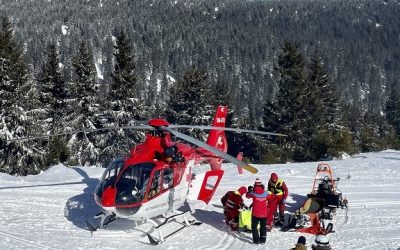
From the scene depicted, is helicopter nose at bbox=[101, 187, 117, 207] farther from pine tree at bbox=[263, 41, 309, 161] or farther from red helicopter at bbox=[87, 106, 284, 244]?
pine tree at bbox=[263, 41, 309, 161]

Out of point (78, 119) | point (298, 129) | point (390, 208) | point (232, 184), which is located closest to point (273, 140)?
point (298, 129)

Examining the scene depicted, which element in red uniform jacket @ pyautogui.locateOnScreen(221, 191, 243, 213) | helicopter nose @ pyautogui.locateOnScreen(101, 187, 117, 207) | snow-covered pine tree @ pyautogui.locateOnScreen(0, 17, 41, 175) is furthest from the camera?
snow-covered pine tree @ pyautogui.locateOnScreen(0, 17, 41, 175)

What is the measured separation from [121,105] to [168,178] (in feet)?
83.0

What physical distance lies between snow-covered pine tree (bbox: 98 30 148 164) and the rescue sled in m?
24.9

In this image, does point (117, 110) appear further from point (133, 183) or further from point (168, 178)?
point (133, 183)

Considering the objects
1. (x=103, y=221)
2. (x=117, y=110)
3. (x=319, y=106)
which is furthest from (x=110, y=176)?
(x=319, y=106)

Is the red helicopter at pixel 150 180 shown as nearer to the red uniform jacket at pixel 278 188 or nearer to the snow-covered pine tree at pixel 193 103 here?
the red uniform jacket at pixel 278 188

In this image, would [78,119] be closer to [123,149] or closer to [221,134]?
[123,149]

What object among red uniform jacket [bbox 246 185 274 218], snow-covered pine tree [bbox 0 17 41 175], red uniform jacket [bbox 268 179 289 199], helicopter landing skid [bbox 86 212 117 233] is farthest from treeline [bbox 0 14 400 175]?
red uniform jacket [bbox 246 185 274 218]

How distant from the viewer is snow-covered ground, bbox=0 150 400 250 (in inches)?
504

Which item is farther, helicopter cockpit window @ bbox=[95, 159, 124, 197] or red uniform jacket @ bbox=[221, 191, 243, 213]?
red uniform jacket @ bbox=[221, 191, 243, 213]

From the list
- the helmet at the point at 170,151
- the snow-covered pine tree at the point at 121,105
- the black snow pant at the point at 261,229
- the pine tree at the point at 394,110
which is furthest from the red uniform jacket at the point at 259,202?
the pine tree at the point at 394,110

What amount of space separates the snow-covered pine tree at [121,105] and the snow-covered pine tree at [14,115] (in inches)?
240

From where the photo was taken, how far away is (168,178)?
548 inches
